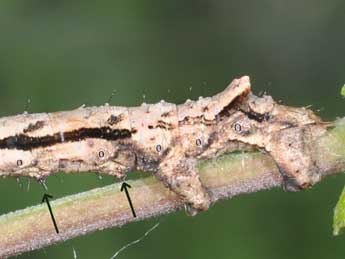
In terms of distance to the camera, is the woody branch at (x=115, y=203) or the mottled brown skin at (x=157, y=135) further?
the mottled brown skin at (x=157, y=135)

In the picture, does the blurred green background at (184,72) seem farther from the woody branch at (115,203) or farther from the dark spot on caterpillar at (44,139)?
the woody branch at (115,203)

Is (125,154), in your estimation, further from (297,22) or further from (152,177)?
(297,22)

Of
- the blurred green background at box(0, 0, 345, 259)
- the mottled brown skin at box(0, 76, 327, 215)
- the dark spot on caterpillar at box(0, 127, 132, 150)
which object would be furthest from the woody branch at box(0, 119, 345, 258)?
the blurred green background at box(0, 0, 345, 259)

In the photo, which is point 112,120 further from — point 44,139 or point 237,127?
point 237,127

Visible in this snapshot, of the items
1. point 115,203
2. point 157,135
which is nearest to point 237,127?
point 157,135

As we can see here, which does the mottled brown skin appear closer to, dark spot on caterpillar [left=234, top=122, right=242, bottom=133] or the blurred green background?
dark spot on caterpillar [left=234, top=122, right=242, bottom=133]

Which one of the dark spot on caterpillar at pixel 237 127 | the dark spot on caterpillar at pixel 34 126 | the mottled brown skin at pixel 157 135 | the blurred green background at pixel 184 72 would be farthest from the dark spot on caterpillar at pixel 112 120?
the blurred green background at pixel 184 72
